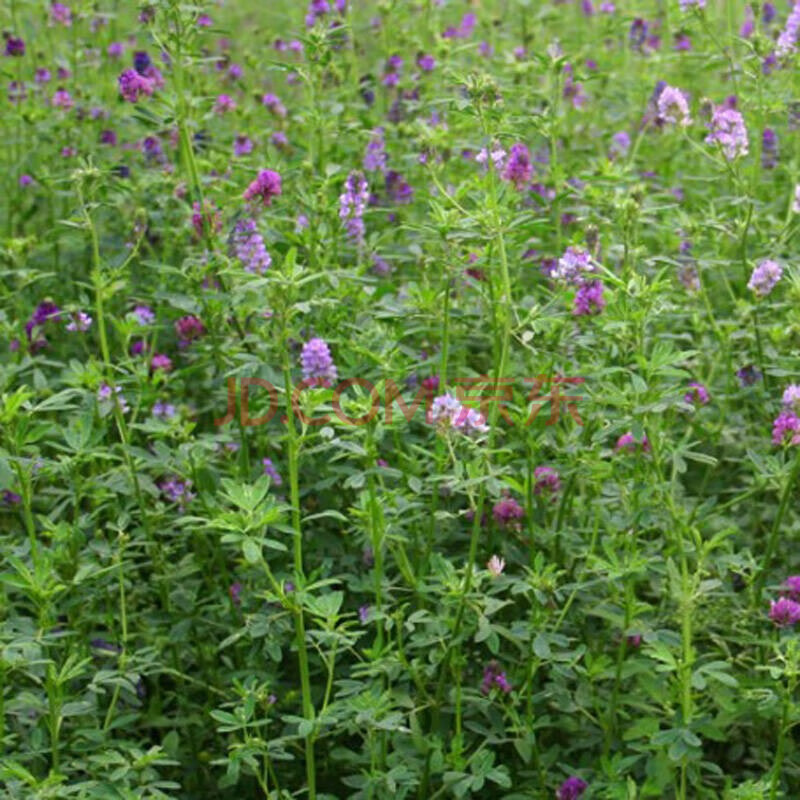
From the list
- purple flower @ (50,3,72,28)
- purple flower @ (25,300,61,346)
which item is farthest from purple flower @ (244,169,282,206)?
purple flower @ (50,3,72,28)

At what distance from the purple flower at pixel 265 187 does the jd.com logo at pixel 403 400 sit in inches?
17.8

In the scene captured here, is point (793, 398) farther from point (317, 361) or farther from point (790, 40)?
point (790, 40)

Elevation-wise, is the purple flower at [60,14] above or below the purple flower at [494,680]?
above

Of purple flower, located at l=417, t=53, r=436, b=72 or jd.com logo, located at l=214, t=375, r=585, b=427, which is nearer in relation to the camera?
jd.com logo, located at l=214, t=375, r=585, b=427

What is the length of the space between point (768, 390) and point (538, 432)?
2.39 feet

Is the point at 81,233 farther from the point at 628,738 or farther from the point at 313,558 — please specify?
the point at 628,738

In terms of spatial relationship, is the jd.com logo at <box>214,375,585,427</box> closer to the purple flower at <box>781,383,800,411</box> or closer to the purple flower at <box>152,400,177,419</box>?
the purple flower at <box>152,400,177,419</box>

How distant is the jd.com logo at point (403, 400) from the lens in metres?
2.78

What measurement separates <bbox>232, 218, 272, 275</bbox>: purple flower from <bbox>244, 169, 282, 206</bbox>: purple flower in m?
0.07

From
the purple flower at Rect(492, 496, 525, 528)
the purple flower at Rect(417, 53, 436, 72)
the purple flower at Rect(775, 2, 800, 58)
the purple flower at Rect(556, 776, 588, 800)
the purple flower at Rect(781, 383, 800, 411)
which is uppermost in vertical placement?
the purple flower at Rect(775, 2, 800, 58)

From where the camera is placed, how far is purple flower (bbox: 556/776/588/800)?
2.80 meters

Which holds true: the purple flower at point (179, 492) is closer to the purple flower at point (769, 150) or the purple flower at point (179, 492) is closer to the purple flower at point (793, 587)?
the purple flower at point (793, 587)

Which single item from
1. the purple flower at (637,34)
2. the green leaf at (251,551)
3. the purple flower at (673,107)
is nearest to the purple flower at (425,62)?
the purple flower at (637,34)

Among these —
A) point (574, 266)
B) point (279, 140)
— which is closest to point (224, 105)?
point (279, 140)
